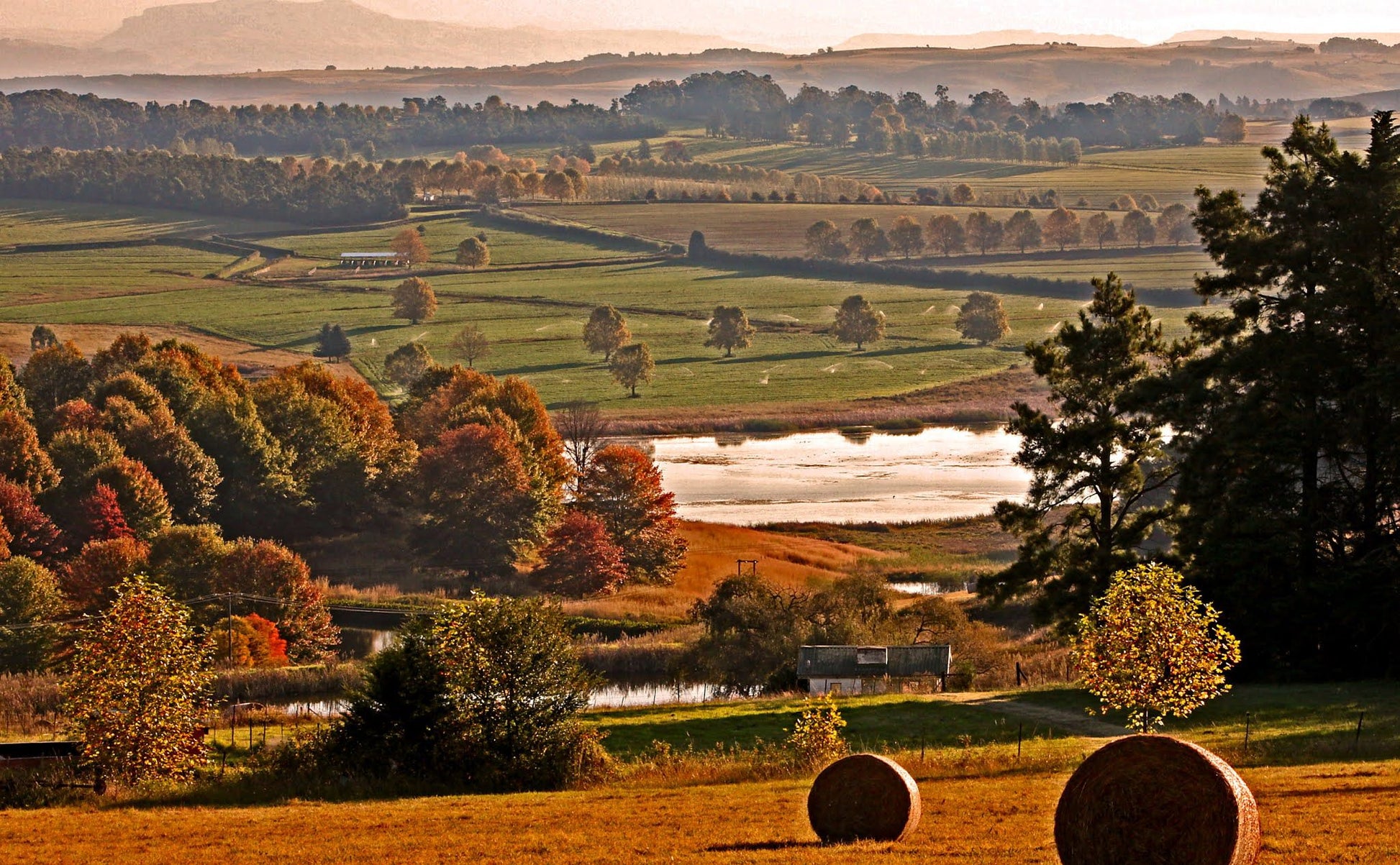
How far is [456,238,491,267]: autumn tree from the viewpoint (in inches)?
7239

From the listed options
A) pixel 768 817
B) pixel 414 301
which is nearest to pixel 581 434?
pixel 414 301

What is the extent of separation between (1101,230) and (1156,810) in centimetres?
18640

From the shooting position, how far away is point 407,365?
12638 centimetres

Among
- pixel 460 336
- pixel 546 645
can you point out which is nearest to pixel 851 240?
pixel 460 336

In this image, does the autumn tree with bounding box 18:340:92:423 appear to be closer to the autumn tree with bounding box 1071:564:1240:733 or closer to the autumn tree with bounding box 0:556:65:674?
the autumn tree with bounding box 0:556:65:674

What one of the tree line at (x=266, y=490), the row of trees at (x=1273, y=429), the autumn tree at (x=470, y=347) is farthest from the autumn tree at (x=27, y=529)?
the autumn tree at (x=470, y=347)

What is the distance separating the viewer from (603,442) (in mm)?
109562

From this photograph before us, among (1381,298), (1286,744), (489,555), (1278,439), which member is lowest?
(489,555)

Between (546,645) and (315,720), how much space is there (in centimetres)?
1374

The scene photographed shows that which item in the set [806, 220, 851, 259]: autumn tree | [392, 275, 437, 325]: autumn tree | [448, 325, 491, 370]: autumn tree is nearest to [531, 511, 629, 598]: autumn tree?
[448, 325, 491, 370]: autumn tree

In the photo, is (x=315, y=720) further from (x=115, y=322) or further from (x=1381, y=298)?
(x=115, y=322)

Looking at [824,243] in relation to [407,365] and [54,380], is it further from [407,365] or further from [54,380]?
[54,380]

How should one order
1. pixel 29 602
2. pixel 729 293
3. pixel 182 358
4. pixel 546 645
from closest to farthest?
pixel 546 645, pixel 29 602, pixel 182 358, pixel 729 293

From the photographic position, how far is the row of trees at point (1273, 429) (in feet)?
135
